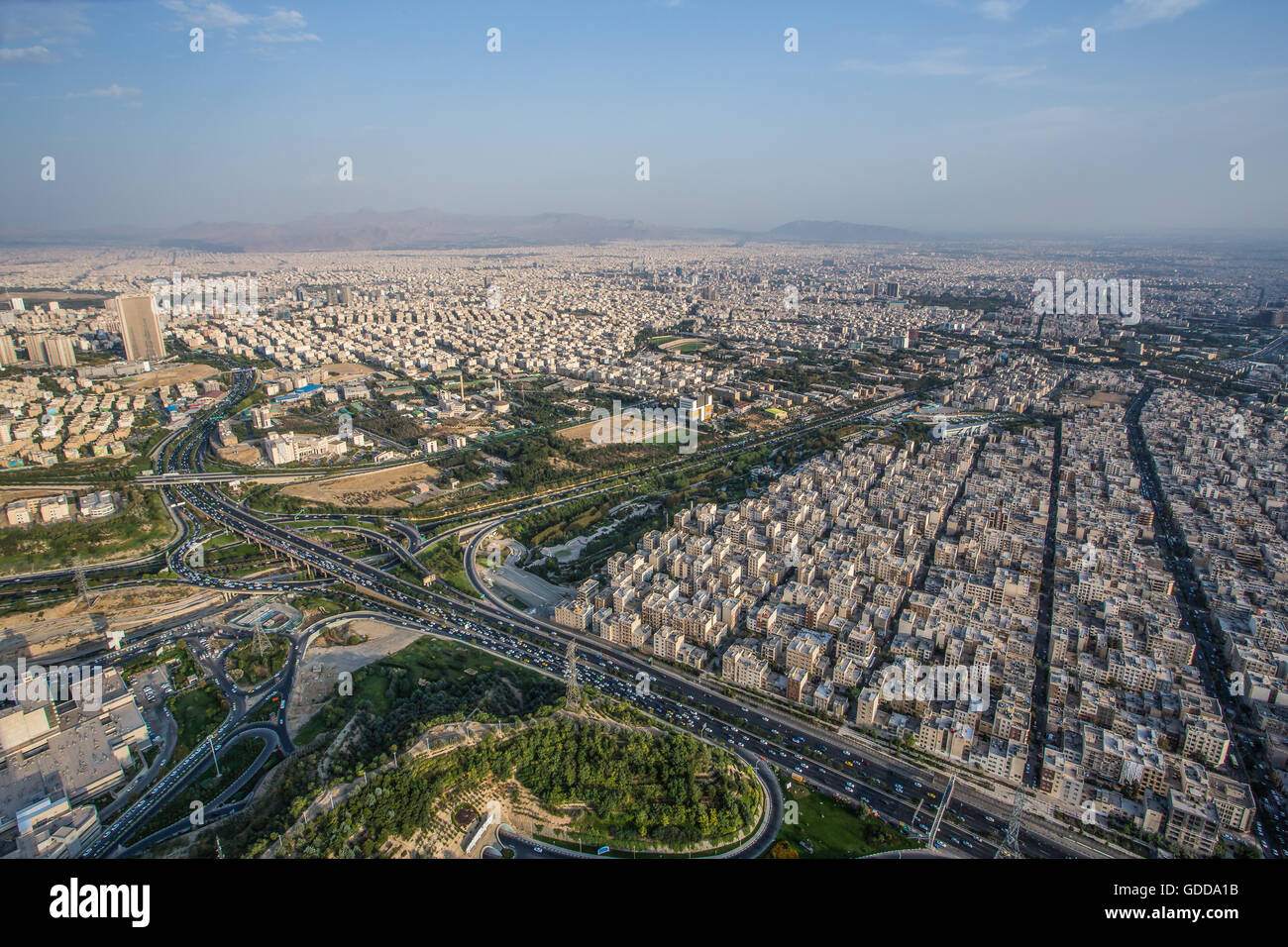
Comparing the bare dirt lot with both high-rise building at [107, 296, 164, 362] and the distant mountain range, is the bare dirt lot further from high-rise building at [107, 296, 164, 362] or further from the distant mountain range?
the distant mountain range

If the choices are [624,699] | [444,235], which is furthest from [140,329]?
[444,235]

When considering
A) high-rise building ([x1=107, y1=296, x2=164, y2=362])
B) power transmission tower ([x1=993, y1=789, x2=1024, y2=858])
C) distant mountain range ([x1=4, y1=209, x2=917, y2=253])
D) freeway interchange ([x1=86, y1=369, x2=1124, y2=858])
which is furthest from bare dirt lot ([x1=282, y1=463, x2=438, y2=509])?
distant mountain range ([x1=4, y1=209, x2=917, y2=253])

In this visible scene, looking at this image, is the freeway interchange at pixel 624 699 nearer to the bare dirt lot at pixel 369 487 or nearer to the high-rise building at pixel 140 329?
the bare dirt lot at pixel 369 487

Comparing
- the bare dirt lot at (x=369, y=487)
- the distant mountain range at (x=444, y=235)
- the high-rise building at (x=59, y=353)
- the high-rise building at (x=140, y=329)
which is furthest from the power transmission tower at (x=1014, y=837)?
the distant mountain range at (x=444, y=235)

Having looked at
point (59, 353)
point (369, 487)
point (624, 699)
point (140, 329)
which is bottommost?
point (624, 699)

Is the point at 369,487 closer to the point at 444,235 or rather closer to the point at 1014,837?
the point at 1014,837

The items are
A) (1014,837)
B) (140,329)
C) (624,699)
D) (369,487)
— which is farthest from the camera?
(140,329)
